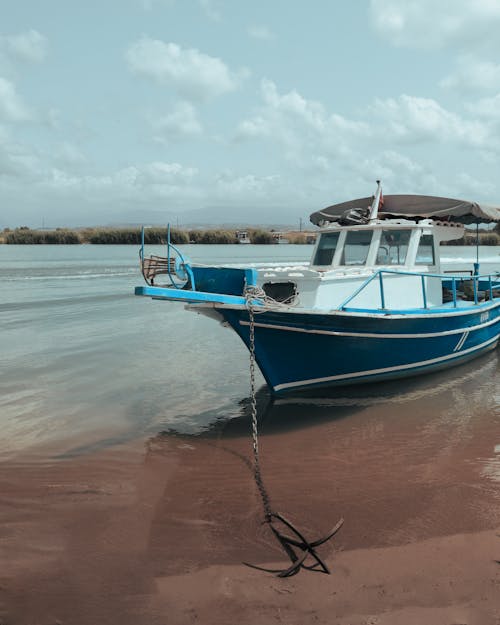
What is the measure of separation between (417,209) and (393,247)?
987 millimetres

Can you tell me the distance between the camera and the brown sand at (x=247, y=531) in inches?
155

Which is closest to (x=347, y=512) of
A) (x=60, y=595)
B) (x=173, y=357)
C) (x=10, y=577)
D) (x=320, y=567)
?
(x=320, y=567)

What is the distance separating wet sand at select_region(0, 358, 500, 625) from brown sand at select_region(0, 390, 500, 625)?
1cm

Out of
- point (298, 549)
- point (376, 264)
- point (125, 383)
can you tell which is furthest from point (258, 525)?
point (376, 264)

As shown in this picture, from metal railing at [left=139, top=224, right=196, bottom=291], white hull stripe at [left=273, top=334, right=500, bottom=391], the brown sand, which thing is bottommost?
the brown sand

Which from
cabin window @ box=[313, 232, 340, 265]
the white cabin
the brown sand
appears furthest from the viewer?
cabin window @ box=[313, 232, 340, 265]

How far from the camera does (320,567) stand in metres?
4.39

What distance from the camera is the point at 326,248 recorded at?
1034 cm

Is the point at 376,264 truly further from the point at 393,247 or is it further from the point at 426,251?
the point at 426,251

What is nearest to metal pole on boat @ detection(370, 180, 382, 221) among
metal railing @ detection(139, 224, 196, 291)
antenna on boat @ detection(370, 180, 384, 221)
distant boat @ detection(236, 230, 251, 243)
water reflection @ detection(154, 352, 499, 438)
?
antenna on boat @ detection(370, 180, 384, 221)

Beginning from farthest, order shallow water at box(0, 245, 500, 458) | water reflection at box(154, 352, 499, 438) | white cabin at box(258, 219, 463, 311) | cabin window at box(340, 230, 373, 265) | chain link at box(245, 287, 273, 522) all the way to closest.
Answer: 1. cabin window at box(340, 230, 373, 265)
2. white cabin at box(258, 219, 463, 311)
3. water reflection at box(154, 352, 499, 438)
4. shallow water at box(0, 245, 500, 458)
5. chain link at box(245, 287, 273, 522)

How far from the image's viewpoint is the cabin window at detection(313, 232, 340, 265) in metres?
10.2

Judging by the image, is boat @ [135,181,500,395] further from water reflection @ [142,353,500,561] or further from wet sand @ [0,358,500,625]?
wet sand @ [0,358,500,625]

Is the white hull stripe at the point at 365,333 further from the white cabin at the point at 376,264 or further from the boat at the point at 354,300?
the white cabin at the point at 376,264
